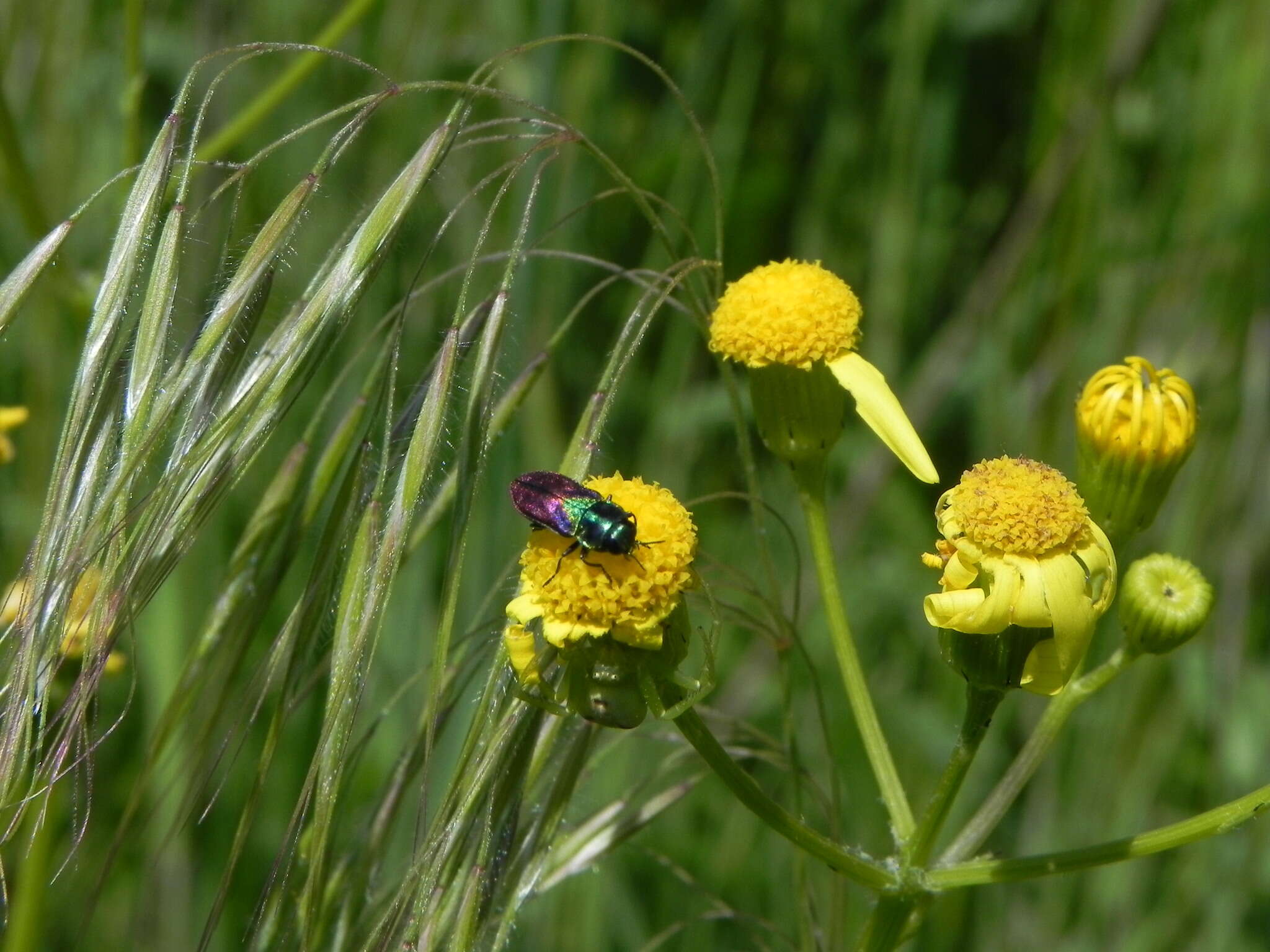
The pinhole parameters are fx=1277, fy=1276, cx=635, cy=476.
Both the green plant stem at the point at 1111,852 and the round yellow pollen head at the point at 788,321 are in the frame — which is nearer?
the green plant stem at the point at 1111,852

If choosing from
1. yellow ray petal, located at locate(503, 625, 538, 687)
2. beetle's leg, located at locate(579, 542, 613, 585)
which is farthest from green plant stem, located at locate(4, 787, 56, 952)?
beetle's leg, located at locate(579, 542, 613, 585)

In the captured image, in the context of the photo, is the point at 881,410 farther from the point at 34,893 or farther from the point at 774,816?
the point at 34,893

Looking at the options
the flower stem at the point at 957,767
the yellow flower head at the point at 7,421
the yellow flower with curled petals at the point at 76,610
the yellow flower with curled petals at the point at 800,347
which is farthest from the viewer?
the yellow flower head at the point at 7,421

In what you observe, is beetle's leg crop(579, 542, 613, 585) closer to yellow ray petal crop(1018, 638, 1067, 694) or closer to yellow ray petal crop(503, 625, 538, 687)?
→ yellow ray petal crop(503, 625, 538, 687)

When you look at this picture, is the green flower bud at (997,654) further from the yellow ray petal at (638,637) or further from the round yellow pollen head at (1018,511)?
the yellow ray petal at (638,637)

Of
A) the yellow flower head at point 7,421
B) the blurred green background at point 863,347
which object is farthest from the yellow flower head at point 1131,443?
the yellow flower head at point 7,421
